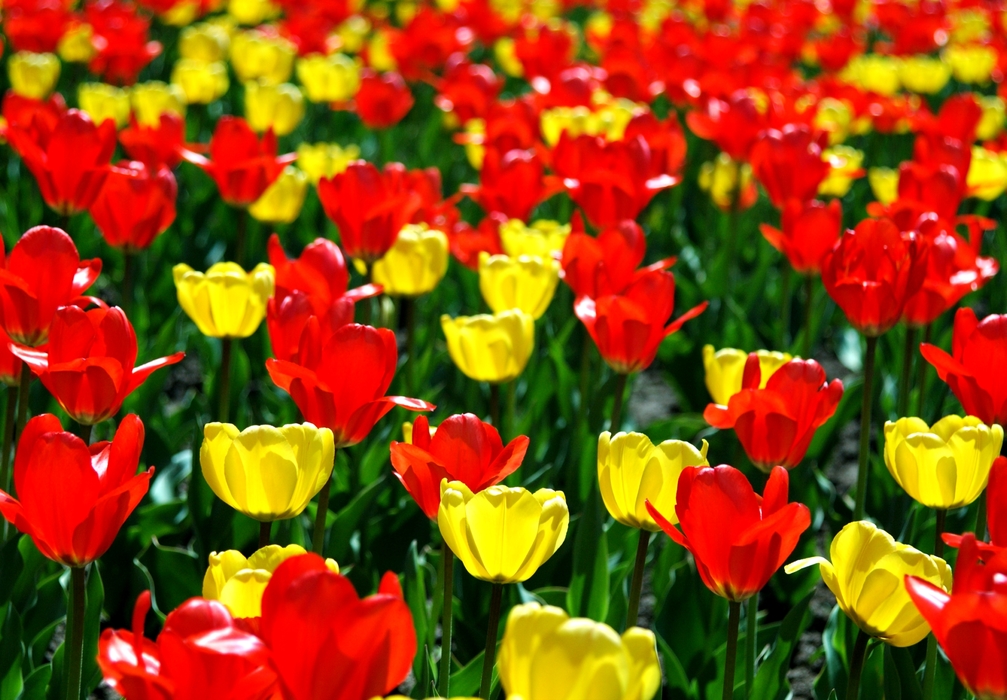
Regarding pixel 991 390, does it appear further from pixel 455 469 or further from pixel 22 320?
pixel 22 320

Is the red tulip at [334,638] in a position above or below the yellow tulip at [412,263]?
above

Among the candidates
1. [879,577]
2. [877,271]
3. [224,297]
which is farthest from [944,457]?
[224,297]

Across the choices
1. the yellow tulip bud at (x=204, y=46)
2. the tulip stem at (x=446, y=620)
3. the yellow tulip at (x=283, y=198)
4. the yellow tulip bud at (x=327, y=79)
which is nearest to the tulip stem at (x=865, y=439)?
the tulip stem at (x=446, y=620)

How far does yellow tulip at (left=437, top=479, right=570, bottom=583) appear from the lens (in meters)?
1.39

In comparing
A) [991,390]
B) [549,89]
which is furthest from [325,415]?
[549,89]

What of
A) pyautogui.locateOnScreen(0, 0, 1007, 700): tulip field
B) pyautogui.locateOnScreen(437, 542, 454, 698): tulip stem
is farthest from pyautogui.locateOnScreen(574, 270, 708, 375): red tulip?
pyautogui.locateOnScreen(437, 542, 454, 698): tulip stem

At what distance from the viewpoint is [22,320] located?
191 centimetres

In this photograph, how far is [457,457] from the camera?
4.89ft

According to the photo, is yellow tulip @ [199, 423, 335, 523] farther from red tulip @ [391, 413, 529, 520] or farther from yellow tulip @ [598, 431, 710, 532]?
yellow tulip @ [598, 431, 710, 532]

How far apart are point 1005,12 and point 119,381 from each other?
23.1 ft

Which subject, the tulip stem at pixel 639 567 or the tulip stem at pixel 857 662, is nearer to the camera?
the tulip stem at pixel 857 662

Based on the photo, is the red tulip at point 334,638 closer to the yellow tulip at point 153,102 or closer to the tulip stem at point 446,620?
the tulip stem at point 446,620

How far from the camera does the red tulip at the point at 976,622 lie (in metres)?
1.12

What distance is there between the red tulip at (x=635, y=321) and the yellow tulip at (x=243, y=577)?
0.89 metres
